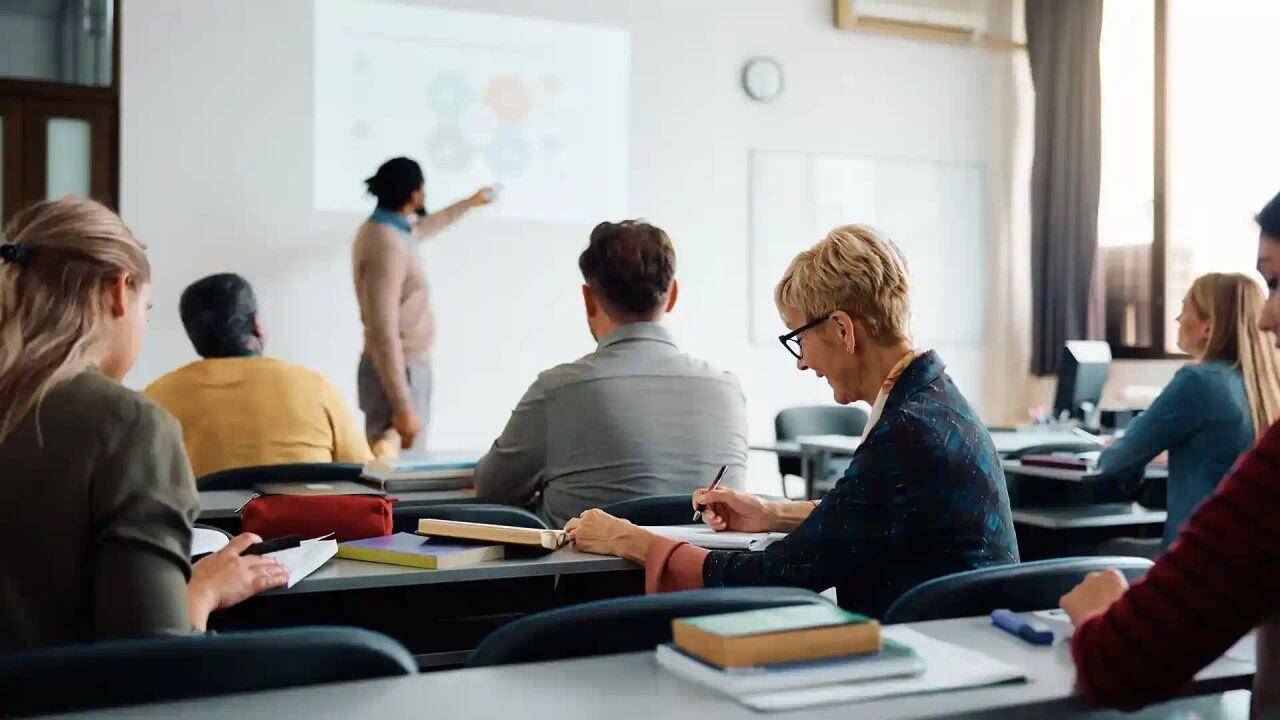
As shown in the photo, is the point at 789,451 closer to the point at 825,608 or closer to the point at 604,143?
the point at 604,143

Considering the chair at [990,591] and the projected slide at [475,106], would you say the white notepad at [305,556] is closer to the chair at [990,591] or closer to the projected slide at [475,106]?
the chair at [990,591]

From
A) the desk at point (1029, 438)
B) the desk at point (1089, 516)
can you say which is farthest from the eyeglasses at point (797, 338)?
the desk at point (1029, 438)

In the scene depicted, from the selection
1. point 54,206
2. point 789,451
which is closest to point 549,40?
point 789,451

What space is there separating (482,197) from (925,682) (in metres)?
5.09

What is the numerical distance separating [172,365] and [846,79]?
4062 millimetres

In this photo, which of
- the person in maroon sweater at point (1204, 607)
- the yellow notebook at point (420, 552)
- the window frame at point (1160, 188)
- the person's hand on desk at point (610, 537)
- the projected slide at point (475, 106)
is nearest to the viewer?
the person in maroon sweater at point (1204, 607)

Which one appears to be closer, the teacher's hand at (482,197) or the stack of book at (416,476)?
the stack of book at (416,476)

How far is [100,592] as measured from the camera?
1.42 metres

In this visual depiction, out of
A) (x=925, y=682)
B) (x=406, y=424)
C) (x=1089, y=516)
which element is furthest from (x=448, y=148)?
(x=925, y=682)

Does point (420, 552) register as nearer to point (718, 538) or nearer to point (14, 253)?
point (718, 538)

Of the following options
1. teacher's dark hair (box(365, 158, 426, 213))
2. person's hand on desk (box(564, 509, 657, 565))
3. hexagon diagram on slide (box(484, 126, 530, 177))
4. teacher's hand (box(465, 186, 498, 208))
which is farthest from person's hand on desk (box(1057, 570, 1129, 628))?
hexagon diagram on slide (box(484, 126, 530, 177))

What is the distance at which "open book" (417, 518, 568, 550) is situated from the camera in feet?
6.77

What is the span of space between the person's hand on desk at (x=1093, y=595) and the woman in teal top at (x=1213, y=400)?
2365mm

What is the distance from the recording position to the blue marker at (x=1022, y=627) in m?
1.40
